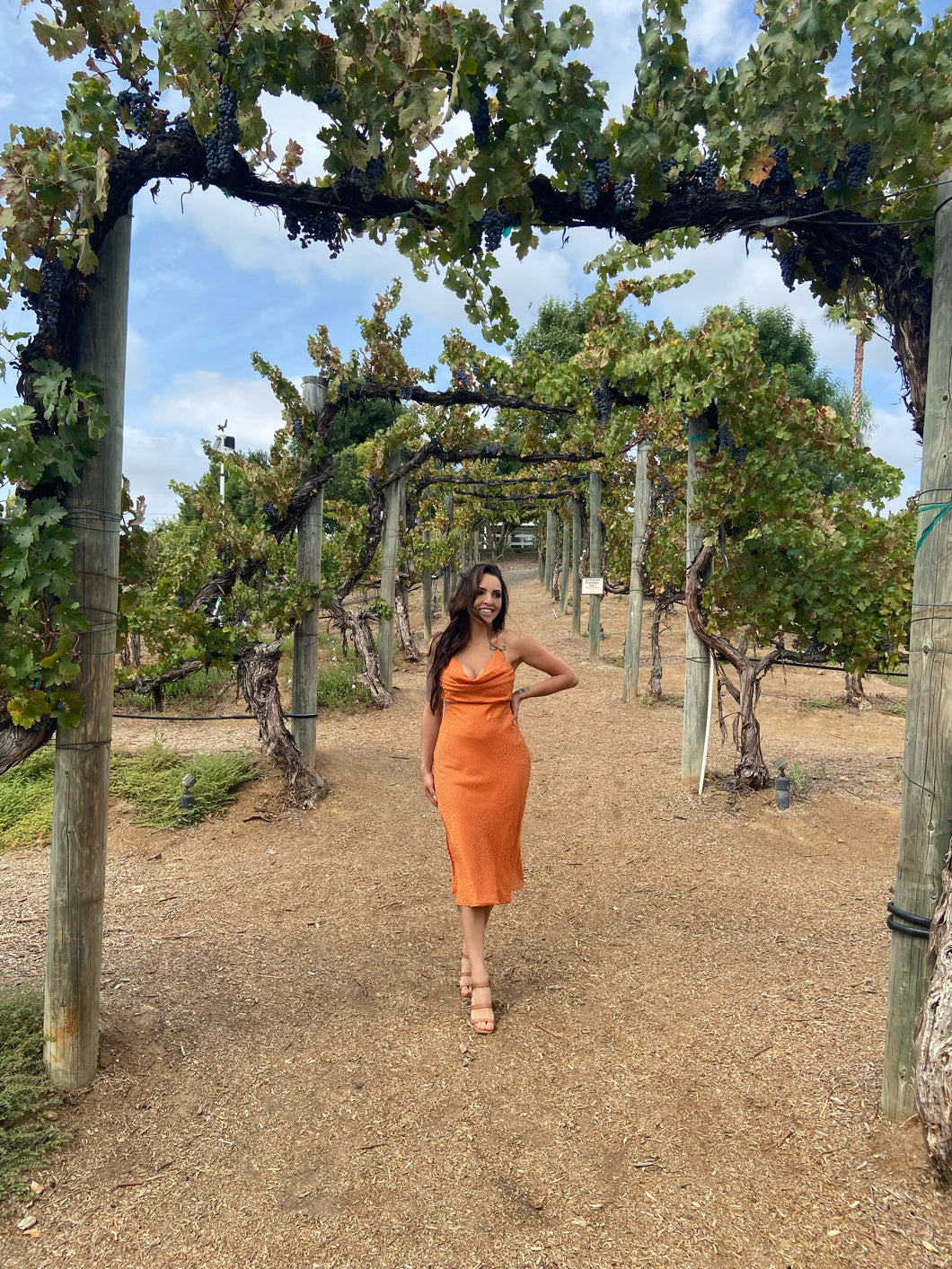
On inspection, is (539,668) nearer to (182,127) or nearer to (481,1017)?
(481,1017)

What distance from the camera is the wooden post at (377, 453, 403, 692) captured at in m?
9.41

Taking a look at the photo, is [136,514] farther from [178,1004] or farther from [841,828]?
[841,828]

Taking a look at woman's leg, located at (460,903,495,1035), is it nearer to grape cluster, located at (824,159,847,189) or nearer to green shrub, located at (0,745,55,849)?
grape cluster, located at (824,159,847,189)

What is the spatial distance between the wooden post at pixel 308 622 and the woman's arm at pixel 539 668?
3.28 meters

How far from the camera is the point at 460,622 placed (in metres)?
3.06

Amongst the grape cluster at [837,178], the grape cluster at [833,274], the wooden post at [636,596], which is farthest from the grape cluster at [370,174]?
the wooden post at [636,596]

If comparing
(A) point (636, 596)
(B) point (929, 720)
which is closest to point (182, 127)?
(B) point (929, 720)

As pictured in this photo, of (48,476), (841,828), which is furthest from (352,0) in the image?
(841,828)

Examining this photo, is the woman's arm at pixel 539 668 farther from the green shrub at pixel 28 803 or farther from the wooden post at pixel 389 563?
the wooden post at pixel 389 563

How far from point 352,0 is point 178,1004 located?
3439 millimetres

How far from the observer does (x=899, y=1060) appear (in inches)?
90.8

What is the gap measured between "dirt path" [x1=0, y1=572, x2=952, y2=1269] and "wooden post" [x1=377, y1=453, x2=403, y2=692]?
483 centimetres

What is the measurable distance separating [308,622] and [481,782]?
11.6 ft

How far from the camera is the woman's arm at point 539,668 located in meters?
3.08
